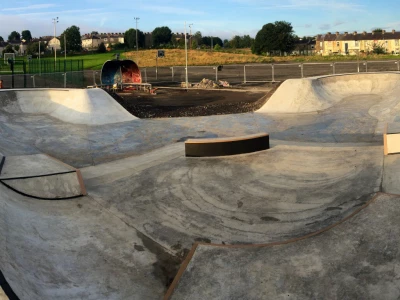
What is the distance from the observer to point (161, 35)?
160m

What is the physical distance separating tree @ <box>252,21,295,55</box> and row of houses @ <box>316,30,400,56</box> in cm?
1655

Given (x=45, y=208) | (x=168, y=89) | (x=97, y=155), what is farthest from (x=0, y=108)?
(x=168, y=89)

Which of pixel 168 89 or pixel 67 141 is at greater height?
pixel 168 89

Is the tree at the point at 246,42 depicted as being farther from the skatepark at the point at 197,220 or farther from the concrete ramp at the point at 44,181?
the concrete ramp at the point at 44,181

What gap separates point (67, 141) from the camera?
15156 mm

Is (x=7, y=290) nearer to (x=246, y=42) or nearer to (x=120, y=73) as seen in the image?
(x=120, y=73)

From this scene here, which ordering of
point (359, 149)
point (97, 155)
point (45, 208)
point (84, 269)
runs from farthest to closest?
point (97, 155), point (359, 149), point (45, 208), point (84, 269)

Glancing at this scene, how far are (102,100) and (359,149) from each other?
12488 millimetres

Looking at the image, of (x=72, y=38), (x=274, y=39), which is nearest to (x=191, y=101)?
(x=274, y=39)

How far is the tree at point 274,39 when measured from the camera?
296 ft

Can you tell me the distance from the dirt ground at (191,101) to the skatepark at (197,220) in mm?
5549

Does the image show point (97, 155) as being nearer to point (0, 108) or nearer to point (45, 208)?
point (45, 208)

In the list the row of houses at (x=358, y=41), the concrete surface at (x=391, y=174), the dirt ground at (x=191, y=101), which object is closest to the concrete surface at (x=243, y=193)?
the concrete surface at (x=391, y=174)

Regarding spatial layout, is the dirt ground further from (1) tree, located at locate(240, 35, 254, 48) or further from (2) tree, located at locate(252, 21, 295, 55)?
(1) tree, located at locate(240, 35, 254, 48)
